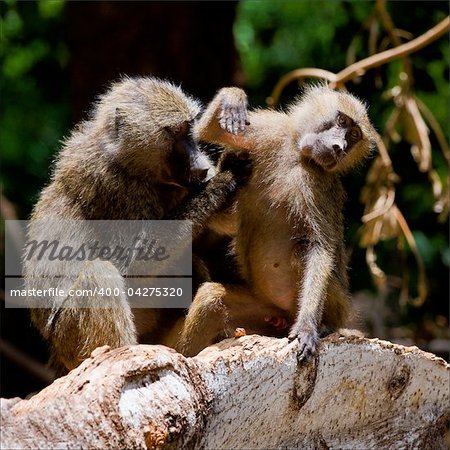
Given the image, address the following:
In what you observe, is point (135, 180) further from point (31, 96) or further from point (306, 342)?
point (31, 96)

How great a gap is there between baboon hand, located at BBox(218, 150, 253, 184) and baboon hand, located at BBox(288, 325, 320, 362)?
100cm

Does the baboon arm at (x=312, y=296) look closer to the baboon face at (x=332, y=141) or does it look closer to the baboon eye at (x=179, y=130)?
the baboon face at (x=332, y=141)

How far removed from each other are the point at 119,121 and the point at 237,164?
696 mm

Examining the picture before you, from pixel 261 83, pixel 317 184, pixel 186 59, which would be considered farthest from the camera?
pixel 261 83

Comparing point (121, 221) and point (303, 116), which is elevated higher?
point (303, 116)

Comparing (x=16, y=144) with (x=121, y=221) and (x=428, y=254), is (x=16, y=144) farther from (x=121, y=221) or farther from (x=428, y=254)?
(x=121, y=221)

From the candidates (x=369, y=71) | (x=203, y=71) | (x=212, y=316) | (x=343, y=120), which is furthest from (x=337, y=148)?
(x=203, y=71)

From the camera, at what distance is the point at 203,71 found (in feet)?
26.1

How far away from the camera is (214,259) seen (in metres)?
4.89

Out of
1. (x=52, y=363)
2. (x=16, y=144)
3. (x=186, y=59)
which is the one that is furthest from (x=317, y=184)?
(x=16, y=144)

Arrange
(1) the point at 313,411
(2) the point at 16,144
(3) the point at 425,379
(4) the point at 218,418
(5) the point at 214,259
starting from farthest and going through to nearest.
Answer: (2) the point at 16,144
(5) the point at 214,259
(3) the point at 425,379
(1) the point at 313,411
(4) the point at 218,418

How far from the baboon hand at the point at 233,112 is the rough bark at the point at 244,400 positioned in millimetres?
1153

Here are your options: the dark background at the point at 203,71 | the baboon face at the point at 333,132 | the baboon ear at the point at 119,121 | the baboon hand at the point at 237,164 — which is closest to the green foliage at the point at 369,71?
the dark background at the point at 203,71

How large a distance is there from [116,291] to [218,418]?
92cm
